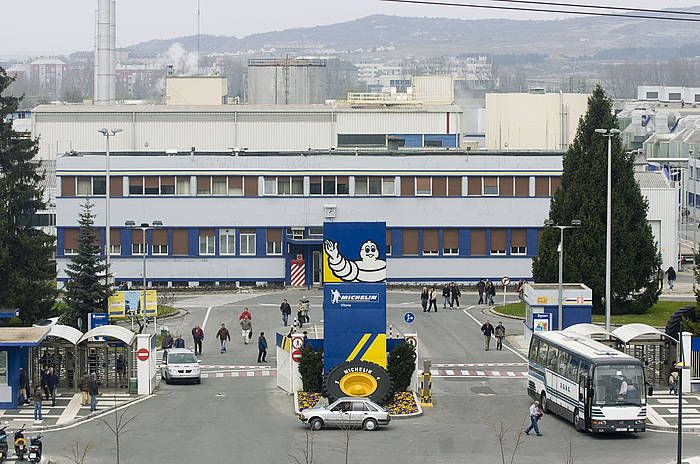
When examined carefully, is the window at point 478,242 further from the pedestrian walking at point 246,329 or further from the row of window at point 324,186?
the pedestrian walking at point 246,329

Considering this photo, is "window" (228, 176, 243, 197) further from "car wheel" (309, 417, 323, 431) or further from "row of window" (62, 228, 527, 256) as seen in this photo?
"car wheel" (309, 417, 323, 431)

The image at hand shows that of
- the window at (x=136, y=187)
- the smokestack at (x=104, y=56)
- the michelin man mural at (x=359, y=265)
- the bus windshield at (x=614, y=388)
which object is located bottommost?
the bus windshield at (x=614, y=388)

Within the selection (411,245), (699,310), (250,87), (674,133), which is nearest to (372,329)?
(699,310)

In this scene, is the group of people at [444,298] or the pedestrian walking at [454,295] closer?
the group of people at [444,298]

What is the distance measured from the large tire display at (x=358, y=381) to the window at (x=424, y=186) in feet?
135

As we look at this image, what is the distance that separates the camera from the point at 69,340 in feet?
161

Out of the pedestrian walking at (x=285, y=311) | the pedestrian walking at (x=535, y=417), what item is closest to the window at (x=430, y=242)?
the pedestrian walking at (x=285, y=311)

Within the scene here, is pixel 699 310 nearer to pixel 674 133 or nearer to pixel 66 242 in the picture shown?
pixel 66 242

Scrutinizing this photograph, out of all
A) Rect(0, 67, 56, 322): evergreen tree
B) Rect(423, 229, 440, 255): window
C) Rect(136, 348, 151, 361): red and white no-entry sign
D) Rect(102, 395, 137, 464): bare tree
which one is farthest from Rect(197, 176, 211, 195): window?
Rect(102, 395, 137, 464): bare tree

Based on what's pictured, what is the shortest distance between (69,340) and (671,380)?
68.4 feet

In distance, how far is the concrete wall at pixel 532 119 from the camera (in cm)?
12719

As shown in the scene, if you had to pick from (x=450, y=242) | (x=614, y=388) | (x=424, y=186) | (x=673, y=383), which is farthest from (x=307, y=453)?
(x=450, y=242)

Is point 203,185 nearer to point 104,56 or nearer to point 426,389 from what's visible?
point 426,389

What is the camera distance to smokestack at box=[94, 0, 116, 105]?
140 meters
